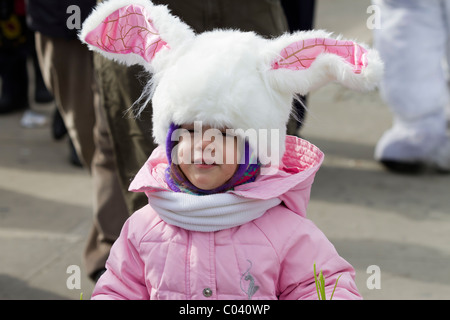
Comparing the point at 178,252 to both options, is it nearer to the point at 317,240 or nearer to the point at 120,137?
the point at 317,240

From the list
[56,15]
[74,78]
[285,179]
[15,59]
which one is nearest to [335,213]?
[74,78]

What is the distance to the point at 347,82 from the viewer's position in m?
2.19

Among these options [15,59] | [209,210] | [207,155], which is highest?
[207,155]

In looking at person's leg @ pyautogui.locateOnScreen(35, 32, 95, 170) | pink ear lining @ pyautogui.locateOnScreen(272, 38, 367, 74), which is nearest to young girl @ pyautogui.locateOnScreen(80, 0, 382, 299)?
pink ear lining @ pyautogui.locateOnScreen(272, 38, 367, 74)

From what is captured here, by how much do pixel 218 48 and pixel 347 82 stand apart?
0.38 meters

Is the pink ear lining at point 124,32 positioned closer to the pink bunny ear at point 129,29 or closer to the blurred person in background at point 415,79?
the pink bunny ear at point 129,29

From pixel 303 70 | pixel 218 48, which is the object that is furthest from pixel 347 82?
pixel 218 48

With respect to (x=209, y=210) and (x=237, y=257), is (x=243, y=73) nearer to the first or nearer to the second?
(x=209, y=210)

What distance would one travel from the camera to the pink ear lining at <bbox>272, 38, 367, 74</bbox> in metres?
2.26

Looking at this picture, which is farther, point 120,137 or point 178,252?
point 120,137

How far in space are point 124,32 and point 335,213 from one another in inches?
96.2

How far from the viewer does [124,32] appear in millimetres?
2486

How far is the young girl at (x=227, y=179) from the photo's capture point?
7.46ft

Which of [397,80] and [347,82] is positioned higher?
[347,82]
